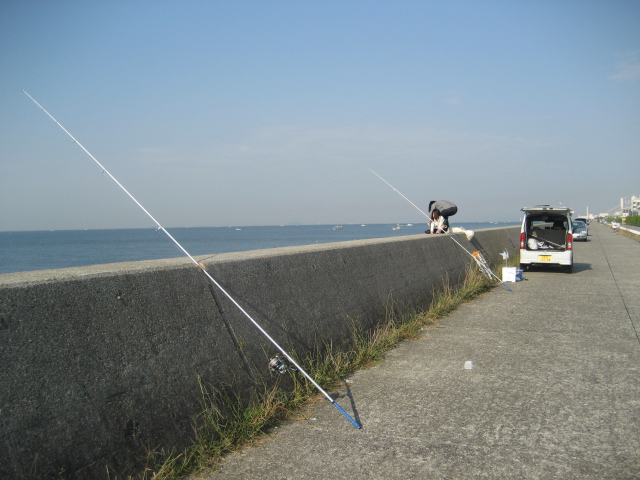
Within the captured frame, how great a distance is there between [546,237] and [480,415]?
14.2 metres

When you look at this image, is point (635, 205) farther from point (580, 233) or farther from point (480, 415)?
point (480, 415)

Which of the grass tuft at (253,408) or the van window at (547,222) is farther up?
the van window at (547,222)

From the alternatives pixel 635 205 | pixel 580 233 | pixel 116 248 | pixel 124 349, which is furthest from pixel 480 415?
pixel 635 205

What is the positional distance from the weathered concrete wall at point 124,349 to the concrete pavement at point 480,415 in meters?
0.56

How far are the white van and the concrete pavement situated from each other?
7989 mm

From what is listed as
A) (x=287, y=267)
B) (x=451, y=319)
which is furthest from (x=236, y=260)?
(x=451, y=319)

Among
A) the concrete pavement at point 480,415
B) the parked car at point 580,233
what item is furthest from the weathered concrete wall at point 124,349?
the parked car at point 580,233

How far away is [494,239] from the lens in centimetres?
1666

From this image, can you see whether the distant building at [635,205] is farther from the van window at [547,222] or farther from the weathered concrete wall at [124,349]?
the weathered concrete wall at [124,349]

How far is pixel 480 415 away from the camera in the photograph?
168 inches

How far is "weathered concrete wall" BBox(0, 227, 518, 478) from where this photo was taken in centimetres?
273

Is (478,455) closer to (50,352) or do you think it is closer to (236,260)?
(236,260)

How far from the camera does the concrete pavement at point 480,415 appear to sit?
3.41m

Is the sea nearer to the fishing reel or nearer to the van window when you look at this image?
the fishing reel
